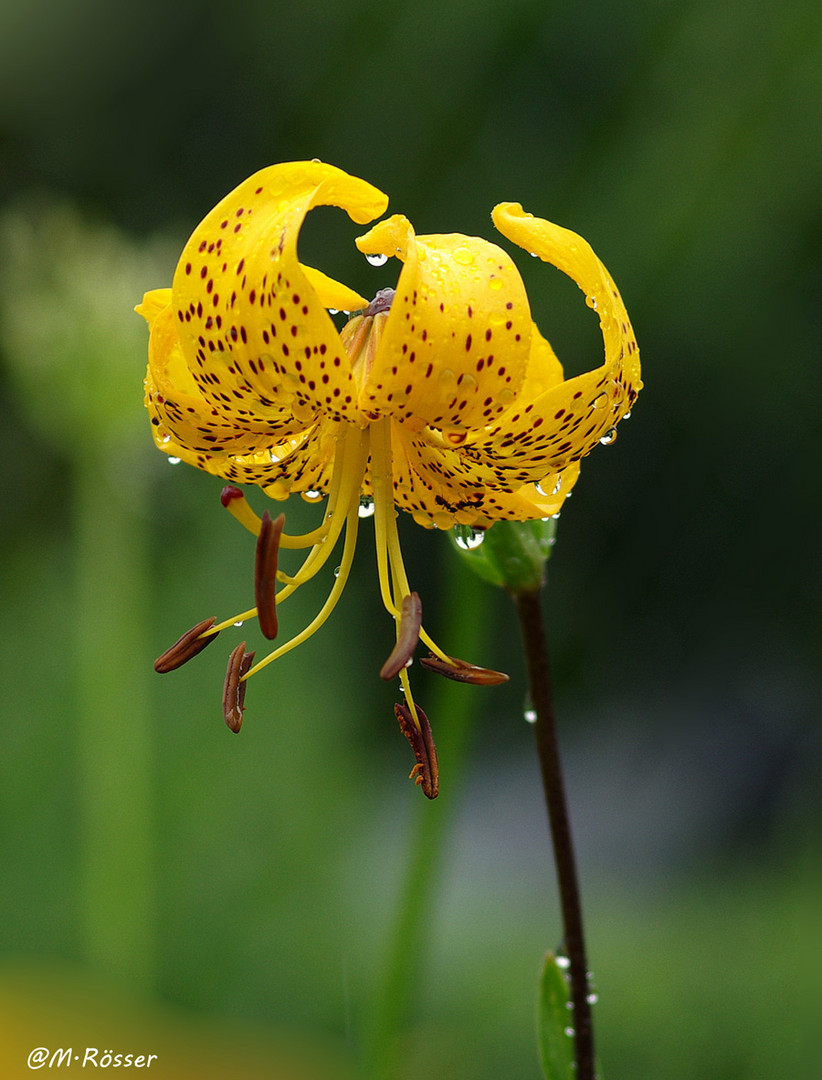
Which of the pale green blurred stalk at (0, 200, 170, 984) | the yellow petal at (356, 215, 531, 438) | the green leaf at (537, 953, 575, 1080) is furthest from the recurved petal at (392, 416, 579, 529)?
the pale green blurred stalk at (0, 200, 170, 984)

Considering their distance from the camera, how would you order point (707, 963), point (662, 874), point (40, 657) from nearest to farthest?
point (707, 963), point (662, 874), point (40, 657)

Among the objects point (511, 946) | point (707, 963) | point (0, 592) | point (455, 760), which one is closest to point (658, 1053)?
point (707, 963)

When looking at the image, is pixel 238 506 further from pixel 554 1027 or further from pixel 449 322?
pixel 554 1027

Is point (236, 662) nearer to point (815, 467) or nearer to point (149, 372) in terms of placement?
point (149, 372)

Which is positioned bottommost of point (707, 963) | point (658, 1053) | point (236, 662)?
point (658, 1053)

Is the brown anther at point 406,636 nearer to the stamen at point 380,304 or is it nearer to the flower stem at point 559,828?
the flower stem at point 559,828

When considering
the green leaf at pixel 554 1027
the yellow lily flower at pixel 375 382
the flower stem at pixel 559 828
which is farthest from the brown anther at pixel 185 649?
Answer: the green leaf at pixel 554 1027
